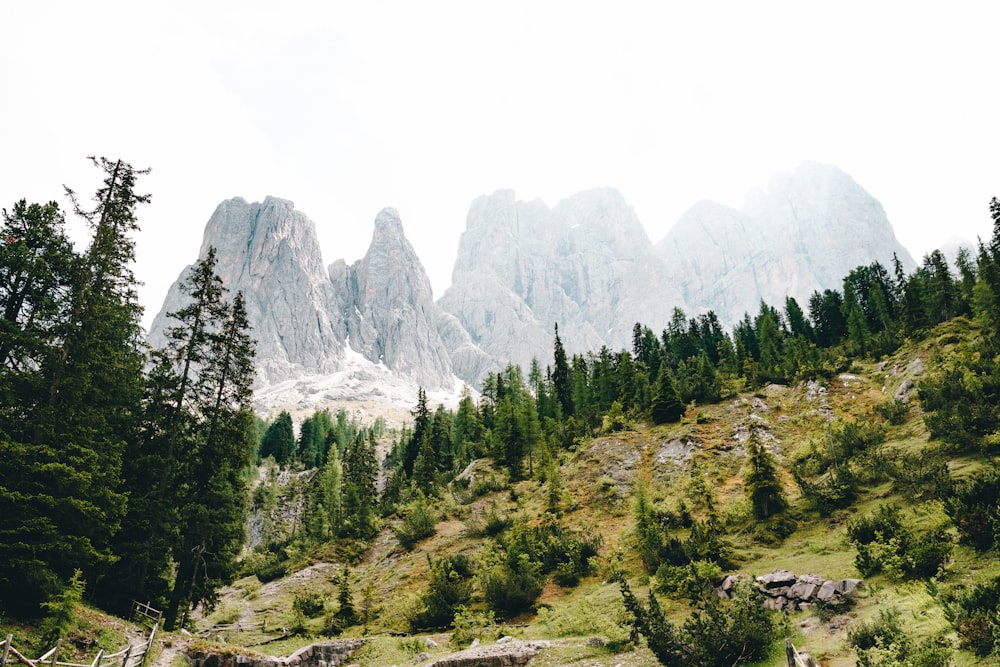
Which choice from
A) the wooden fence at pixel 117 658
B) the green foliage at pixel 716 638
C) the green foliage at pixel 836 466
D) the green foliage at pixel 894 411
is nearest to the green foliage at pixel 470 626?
the green foliage at pixel 716 638

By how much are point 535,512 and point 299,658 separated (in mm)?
21073

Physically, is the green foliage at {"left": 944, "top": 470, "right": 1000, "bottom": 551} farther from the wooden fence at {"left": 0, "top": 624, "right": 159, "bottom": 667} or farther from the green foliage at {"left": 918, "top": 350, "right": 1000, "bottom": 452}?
the wooden fence at {"left": 0, "top": 624, "right": 159, "bottom": 667}

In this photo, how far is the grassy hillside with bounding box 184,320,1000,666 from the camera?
14.1 m

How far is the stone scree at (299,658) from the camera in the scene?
19141 mm

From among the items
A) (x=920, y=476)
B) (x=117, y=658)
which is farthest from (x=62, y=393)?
(x=920, y=476)

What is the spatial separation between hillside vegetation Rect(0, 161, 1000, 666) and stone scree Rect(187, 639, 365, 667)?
128 cm

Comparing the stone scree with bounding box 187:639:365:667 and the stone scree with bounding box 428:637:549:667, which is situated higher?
the stone scree with bounding box 428:637:549:667

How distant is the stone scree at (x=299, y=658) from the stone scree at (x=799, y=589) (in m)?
16.7

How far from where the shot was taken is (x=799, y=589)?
16.0 meters

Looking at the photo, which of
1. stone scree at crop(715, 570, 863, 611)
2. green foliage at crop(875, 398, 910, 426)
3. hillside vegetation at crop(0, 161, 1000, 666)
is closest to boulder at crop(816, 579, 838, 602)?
stone scree at crop(715, 570, 863, 611)

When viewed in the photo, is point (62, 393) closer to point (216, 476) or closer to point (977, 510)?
point (216, 476)

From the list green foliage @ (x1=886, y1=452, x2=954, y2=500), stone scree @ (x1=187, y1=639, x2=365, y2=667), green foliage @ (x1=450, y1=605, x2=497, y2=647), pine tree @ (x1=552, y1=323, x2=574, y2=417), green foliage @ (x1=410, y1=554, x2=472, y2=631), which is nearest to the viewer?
green foliage @ (x1=886, y1=452, x2=954, y2=500)

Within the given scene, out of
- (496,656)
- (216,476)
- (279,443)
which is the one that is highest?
(279,443)

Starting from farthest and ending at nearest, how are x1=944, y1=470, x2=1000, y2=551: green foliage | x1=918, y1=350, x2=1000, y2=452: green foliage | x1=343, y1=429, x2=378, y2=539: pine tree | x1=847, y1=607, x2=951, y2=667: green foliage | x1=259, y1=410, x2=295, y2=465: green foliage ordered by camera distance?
1. x1=259, y1=410, x2=295, y2=465: green foliage
2. x1=343, y1=429, x2=378, y2=539: pine tree
3. x1=918, y1=350, x2=1000, y2=452: green foliage
4. x1=944, y1=470, x2=1000, y2=551: green foliage
5. x1=847, y1=607, x2=951, y2=667: green foliage
